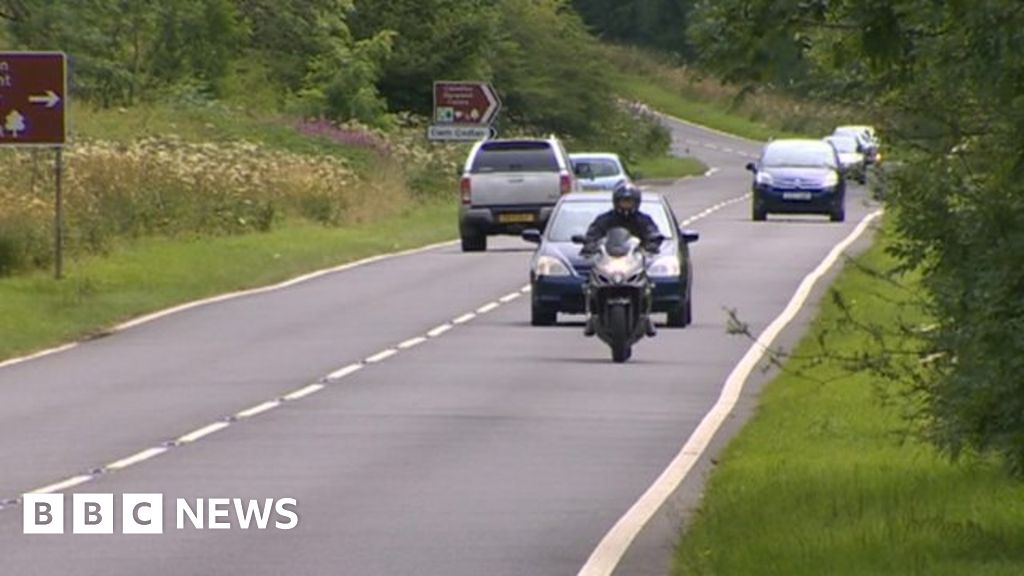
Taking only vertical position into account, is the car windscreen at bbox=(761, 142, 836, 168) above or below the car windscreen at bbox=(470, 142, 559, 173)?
below

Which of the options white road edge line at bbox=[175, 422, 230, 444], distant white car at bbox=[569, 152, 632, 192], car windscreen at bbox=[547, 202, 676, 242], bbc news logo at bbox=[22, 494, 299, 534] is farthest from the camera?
distant white car at bbox=[569, 152, 632, 192]

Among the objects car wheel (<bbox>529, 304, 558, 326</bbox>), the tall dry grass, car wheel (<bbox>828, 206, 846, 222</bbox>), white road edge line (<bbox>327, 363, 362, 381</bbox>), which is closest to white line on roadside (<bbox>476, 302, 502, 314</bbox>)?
car wheel (<bbox>529, 304, 558, 326</bbox>)

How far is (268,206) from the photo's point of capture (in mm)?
47250

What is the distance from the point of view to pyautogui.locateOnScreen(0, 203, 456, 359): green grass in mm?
30391

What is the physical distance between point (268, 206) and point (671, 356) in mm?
21504

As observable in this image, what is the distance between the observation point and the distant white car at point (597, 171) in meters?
55.9

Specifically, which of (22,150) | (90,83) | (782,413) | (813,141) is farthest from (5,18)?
(782,413)

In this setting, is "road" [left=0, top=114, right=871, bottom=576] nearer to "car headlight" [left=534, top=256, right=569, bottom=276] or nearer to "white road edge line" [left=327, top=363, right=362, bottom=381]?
"white road edge line" [left=327, top=363, right=362, bottom=381]

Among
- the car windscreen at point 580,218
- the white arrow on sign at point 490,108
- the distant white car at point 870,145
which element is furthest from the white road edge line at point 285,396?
the white arrow on sign at point 490,108

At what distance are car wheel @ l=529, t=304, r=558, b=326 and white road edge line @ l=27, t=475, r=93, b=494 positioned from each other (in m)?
13.4

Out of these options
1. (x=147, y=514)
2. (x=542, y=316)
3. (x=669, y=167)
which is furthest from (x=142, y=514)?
(x=669, y=167)

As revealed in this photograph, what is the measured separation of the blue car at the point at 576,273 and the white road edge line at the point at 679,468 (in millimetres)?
1016

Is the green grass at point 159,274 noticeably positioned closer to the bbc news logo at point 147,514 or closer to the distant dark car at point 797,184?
the distant dark car at point 797,184

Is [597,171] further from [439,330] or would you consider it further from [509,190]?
[439,330]
